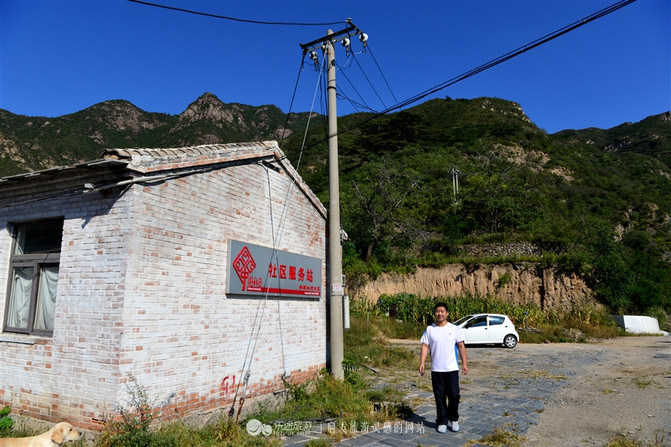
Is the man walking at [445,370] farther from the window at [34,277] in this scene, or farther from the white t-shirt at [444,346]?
the window at [34,277]

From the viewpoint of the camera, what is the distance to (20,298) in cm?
688

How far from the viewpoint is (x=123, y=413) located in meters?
5.36

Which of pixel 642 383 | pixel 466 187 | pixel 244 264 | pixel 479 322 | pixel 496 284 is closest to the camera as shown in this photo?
pixel 244 264

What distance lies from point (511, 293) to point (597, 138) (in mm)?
90953

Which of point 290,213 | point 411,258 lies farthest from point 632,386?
point 411,258

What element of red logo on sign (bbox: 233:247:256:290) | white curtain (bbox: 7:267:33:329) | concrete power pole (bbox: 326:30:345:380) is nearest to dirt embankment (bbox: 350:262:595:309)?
concrete power pole (bbox: 326:30:345:380)

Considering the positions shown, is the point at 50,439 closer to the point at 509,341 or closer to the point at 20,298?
the point at 20,298

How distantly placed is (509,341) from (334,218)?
43.5ft

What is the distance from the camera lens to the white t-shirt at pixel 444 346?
20.9 ft

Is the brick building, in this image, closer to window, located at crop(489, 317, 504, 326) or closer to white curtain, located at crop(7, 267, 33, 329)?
white curtain, located at crop(7, 267, 33, 329)

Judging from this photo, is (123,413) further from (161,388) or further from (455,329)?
(455,329)

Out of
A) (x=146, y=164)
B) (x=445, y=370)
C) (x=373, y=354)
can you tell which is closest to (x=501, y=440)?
(x=445, y=370)

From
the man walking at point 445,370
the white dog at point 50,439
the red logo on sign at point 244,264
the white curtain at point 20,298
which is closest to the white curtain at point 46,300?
the white curtain at point 20,298

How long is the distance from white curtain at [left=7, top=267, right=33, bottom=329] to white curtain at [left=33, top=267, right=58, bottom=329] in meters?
0.26
